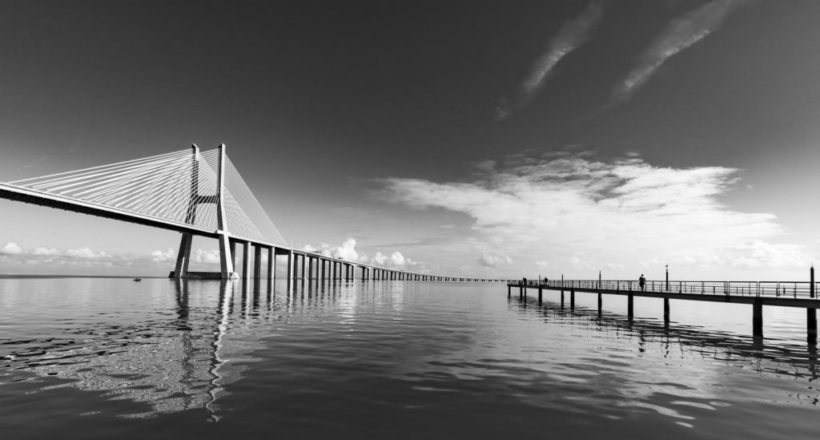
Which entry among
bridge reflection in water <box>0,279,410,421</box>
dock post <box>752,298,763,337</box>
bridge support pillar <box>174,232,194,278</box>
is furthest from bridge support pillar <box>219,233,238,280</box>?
dock post <box>752,298,763,337</box>

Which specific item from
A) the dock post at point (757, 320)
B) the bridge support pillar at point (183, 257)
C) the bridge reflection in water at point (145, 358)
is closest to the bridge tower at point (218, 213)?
the bridge support pillar at point (183, 257)

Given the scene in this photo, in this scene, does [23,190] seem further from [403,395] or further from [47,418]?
[403,395]

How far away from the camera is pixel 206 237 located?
103812 millimetres

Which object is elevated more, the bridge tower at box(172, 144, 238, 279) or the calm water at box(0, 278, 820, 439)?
the bridge tower at box(172, 144, 238, 279)

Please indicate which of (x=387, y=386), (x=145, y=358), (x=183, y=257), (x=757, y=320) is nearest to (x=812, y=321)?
(x=757, y=320)

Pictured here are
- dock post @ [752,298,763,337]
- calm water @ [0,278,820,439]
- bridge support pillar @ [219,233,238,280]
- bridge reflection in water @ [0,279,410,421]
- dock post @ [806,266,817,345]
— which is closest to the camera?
calm water @ [0,278,820,439]

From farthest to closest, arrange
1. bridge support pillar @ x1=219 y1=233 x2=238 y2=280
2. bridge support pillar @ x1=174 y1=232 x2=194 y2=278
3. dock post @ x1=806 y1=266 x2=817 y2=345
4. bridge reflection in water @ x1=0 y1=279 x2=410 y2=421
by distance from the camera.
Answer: bridge support pillar @ x1=174 y1=232 x2=194 y2=278 → bridge support pillar @ x1=219 y1=233 x2=238 y2=280 → dock post @ x1=806 y1=266 x2=817 y2=345 → bridge reflection in water @ x1=0 y1=279 x2=410 y2=421

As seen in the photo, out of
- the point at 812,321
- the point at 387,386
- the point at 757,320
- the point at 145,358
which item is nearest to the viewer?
the point at 387,386

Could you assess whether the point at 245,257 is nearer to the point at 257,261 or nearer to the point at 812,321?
the point at 257,261

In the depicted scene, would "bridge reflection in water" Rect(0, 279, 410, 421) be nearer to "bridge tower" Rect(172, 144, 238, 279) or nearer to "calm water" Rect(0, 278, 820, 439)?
"calm water" Rect(0, 278, 820, 439)

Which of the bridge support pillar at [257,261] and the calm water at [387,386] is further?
the bridge support pillar at [257,261]

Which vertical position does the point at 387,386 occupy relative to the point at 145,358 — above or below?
above

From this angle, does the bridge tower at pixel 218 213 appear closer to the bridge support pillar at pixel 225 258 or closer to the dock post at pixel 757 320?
the bridge support pillar at pixel 225 258

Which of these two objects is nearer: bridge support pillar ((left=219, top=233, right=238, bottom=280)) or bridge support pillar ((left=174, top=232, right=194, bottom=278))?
bridge support pillar ((left=219, top=233, right=238, bottom=280))
